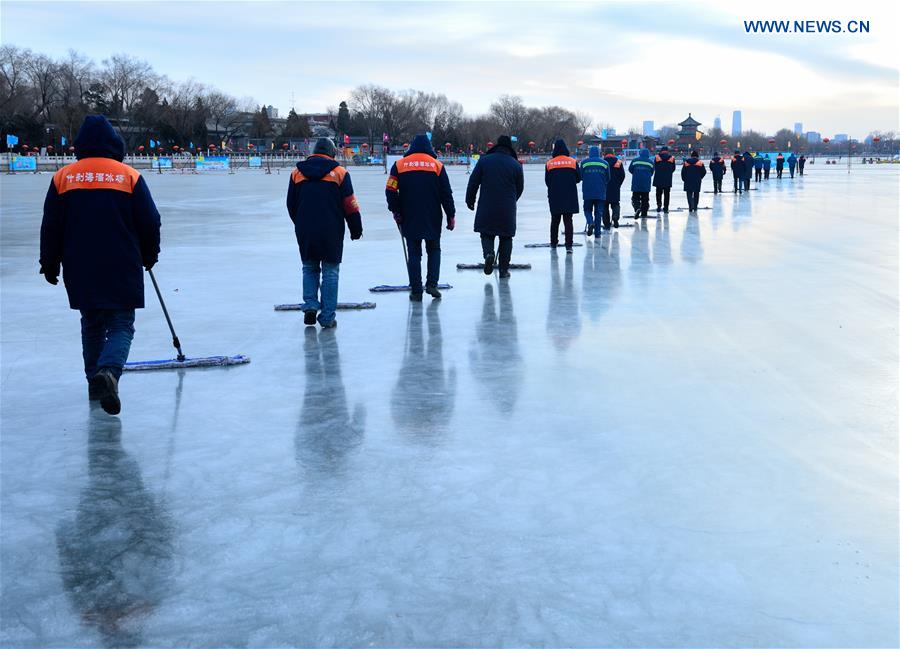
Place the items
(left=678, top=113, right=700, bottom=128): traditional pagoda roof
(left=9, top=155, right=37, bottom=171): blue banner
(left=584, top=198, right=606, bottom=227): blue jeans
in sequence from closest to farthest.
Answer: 1. (left=584, top=198, right=606, bottom=227): blue jeans
2. (left=9, top=155, right=37, bottom=171): blue banner
3. (left=678, top=113, right=700, bottom=128): traditional pagoda roof

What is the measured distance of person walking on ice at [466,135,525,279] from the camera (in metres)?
11.2

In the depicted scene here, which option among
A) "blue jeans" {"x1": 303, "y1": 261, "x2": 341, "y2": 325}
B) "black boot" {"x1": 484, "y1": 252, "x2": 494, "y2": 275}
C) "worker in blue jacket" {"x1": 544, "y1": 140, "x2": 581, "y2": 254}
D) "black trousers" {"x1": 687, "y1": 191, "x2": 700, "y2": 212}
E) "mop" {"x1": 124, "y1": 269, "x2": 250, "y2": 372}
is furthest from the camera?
"black trousers" {"x1": 687, "y1": 191, "x2": 700, "y2": 212}

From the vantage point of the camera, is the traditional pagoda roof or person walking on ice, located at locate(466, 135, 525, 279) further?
the traditional pagoda roof

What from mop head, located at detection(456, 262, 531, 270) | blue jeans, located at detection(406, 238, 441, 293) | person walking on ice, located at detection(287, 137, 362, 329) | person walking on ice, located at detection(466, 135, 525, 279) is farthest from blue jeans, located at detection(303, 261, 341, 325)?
mop head, located at detection(456, 262, 531, 270)

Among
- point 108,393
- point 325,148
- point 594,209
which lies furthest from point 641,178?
point 108,393

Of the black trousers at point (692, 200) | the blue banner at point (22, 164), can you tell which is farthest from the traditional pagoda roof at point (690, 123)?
the black trousers at point (692, 200)

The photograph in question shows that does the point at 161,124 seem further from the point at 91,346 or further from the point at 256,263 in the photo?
the point at 91,346

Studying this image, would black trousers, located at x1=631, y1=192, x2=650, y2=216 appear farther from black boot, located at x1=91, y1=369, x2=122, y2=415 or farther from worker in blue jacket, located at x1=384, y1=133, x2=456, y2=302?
black boot, located at x1=91, y1=369, x2=122, y2=415

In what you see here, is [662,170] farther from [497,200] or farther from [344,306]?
[344,306]

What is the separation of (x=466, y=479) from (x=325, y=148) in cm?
464

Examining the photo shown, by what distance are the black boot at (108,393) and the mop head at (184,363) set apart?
1316 mm

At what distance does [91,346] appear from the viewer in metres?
5.91

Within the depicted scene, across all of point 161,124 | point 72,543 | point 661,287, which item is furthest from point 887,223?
point 161,124

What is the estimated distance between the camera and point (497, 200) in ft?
36.7
